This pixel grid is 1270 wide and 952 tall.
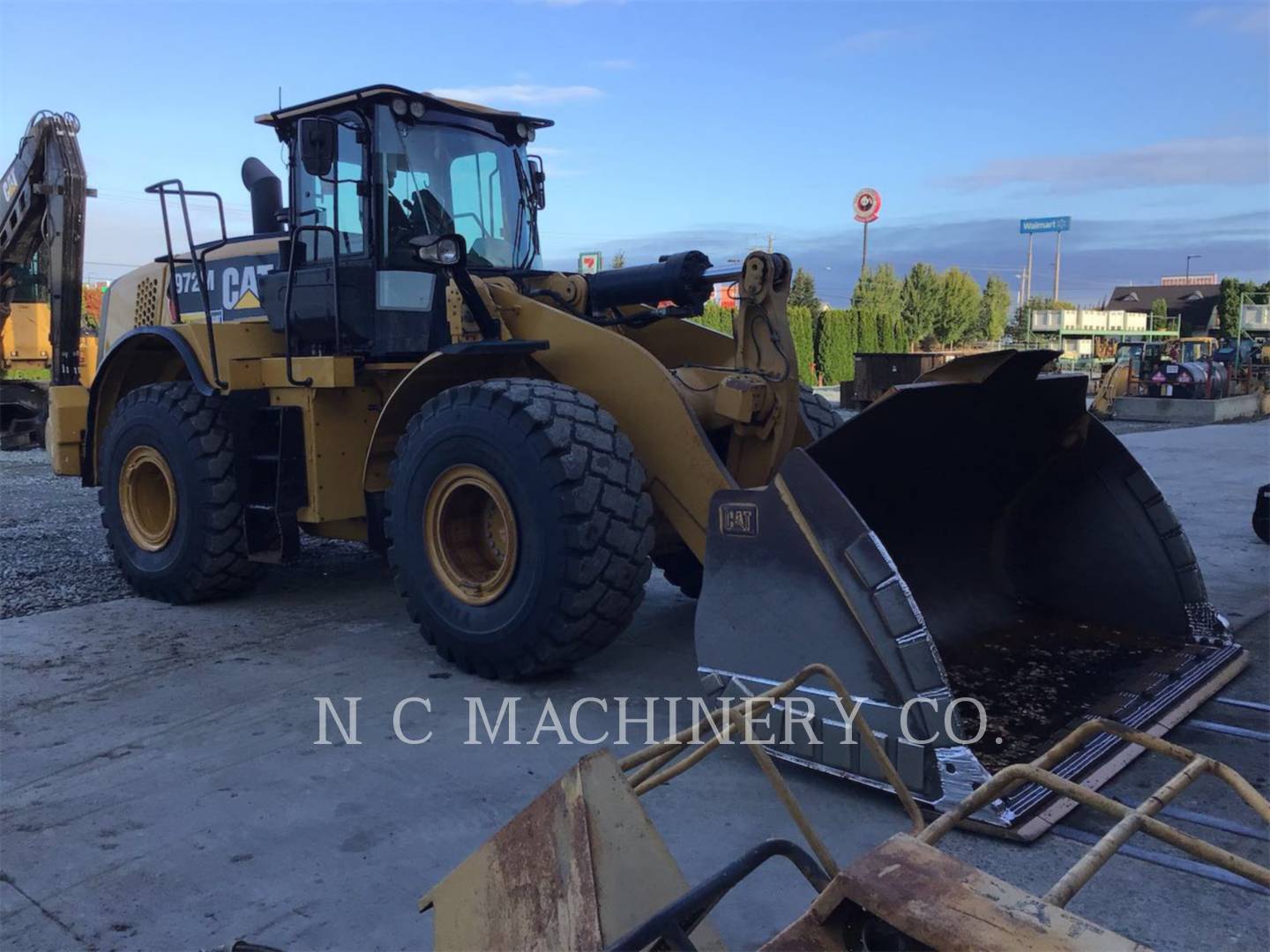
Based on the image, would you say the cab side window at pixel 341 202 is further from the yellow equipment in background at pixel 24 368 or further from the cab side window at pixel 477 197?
the yellow equipment in background at pixel 24 368

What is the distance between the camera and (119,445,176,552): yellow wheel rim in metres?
6.16

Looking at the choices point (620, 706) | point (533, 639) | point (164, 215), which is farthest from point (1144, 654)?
point (164, 215)

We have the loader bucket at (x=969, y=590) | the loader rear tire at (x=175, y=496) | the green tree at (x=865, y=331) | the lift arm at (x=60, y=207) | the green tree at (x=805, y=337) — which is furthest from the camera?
the green tree at (x=865, y=331)

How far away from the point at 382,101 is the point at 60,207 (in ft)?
26.7

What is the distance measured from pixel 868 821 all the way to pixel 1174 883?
86cm

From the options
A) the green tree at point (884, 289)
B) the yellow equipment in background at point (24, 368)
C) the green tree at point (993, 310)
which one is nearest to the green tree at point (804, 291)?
the green tree at point (884, 289)

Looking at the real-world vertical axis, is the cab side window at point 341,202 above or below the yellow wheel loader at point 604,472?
above

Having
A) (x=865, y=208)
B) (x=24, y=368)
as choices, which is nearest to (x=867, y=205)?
(x=865, y=208)

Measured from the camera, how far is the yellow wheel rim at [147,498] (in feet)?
20.2

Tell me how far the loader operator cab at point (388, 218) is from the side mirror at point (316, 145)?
16 cm

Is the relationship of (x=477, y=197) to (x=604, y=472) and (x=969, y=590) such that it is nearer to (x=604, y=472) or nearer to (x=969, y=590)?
(x=604, y=472)

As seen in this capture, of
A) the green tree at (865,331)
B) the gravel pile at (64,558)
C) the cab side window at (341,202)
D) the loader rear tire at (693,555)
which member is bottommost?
the gravel pile at (64,558)

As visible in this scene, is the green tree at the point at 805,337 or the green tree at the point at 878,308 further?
the green tree at the point at 878,308

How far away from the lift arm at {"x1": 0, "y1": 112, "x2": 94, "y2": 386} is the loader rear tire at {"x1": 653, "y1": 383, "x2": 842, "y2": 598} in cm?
845
